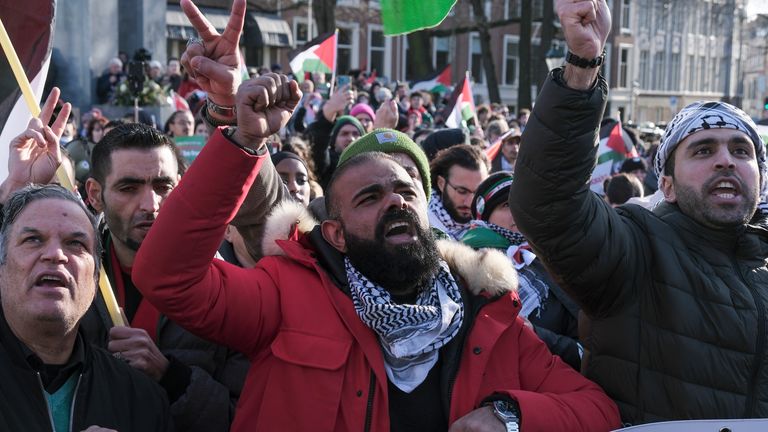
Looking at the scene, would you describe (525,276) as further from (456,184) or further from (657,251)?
(456,184)

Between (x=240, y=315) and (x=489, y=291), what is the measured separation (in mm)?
759

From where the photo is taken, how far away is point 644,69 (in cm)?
5428

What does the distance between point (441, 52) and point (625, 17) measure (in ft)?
46.2

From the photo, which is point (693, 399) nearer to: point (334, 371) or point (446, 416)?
point (446, 416)

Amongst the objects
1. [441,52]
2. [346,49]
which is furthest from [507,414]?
[441,52]

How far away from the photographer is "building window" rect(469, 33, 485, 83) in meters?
43.2

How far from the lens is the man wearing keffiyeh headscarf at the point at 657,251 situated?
8.56 ft

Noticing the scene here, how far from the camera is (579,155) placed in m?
2.62

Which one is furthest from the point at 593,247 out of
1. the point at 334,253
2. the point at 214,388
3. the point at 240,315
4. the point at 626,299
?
the point at 214,388

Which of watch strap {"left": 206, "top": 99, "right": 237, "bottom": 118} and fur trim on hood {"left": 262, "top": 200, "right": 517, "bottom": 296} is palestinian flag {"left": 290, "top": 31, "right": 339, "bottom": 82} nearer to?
fur trim on hood {"left": 262, "top": 200, "right": 517, "bottom": 296}

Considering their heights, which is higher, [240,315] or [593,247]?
[593,247]

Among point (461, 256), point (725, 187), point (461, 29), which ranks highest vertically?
point (461, 29)

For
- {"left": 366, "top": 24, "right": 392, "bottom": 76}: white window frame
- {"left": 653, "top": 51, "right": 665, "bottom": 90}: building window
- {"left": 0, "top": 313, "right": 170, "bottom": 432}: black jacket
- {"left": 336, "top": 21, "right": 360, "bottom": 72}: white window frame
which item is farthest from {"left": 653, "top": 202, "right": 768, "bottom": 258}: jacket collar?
{"left": 653, "top": 51, "right": 665, "bottom": 90}: building window

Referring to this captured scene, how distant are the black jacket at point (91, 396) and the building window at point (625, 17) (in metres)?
50.8
